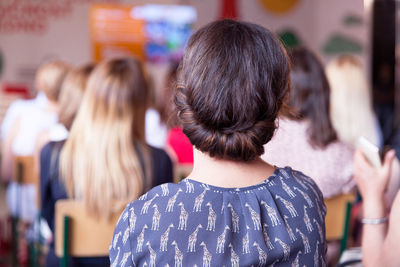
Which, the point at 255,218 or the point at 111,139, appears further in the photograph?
the point at 111,139

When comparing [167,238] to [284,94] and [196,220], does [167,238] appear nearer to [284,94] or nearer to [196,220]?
[196,220]

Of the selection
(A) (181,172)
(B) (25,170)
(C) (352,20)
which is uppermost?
(C) (352,20)

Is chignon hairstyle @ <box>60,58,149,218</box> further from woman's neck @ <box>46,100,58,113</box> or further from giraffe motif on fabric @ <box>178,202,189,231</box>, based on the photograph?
woman's neck @ <box>46,100,58,113</box>

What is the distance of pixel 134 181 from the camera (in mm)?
2262

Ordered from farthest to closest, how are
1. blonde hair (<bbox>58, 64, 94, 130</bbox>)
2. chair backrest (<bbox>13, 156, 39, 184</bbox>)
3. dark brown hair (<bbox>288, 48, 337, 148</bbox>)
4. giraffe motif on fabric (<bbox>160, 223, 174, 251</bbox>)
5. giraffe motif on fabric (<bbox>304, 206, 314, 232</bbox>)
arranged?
chair backrest (<bbox>13, 156, 39, 184</bbox>) → blonde hair (<bbox>58, 64, 94, 130</bbox>) → dark brown hair (<bbox>288, 48, 337, 148</bbox>) → giraffe motif on fabric (<bbox>304, 206, 314, 232</bbox>) → giraffe motif on fabric (<bbox>160, 223, 174, 251</bbox>)

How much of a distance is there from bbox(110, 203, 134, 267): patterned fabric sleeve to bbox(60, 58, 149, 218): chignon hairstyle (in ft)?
3.65

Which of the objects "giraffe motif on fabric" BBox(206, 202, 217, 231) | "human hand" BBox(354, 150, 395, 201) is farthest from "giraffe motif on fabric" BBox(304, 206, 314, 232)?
"human hand" BBox(354, 150, 395, 201)

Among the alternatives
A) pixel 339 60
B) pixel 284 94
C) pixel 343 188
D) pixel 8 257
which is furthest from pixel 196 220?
pixel 8 257

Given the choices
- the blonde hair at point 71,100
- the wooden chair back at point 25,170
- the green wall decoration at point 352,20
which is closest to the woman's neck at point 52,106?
the wooden chair back at point 25,170

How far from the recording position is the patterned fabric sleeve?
1.08 m

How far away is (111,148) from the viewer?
2285 millimetres

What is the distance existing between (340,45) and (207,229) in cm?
588

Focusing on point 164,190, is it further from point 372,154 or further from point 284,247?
point 372,154

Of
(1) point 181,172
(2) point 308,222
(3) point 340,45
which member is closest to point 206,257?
(2) point 308,222
